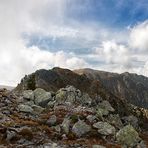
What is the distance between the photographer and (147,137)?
55.2 metres

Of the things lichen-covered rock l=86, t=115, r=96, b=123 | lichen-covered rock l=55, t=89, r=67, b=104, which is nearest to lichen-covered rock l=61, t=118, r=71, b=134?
lichen-covered rock l=86, t=115, r=96, b=123

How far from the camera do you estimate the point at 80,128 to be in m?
Answer: 44.0

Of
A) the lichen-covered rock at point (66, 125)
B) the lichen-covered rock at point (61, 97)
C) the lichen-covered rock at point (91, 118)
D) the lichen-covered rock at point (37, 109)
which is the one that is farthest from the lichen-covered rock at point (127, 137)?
the lichen-covered rock at point (61, 97)

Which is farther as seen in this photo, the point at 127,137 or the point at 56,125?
the point at 56,125

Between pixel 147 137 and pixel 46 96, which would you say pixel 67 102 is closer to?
pixel 46 96

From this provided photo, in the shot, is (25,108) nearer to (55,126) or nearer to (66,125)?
(55,126)

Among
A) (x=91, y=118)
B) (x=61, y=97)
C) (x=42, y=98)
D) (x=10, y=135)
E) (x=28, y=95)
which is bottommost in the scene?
(x=10, y=135)

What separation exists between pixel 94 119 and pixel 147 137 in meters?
11.8

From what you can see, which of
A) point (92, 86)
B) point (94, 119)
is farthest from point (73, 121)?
point (92, 86)

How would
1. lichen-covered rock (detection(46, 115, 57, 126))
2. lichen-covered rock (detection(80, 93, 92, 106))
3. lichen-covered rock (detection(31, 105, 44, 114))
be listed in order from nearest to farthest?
1. lichen-covered rock (detection(46, 115, 57, 126))
2. lichen-covered rock (detection(31, 105, 44, 114))
3. lichen-covered rock (detection(80, 93, 92, 106))

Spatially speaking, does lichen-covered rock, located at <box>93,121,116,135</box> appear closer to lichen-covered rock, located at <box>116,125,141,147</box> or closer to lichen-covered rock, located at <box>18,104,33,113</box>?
lichen-covered rock, located at <box>116,125,141,147</box>

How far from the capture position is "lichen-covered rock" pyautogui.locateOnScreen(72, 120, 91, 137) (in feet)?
141

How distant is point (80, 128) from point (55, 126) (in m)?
3.47

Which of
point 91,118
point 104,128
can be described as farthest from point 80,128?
point 91,118
